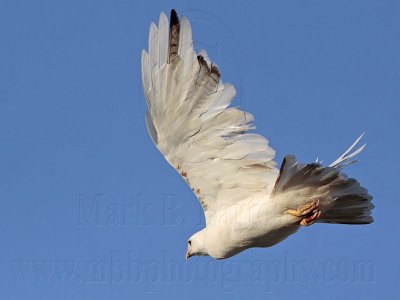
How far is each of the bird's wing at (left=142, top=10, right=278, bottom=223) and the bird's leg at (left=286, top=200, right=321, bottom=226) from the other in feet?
1.92

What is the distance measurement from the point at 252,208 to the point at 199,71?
1.70 m

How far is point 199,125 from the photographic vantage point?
35.8 feet

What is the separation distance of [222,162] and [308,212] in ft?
3.94

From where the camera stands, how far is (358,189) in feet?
35.3

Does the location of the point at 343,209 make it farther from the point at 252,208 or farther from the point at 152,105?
the point at 152,105

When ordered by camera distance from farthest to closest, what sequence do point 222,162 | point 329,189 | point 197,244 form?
point 197,244, point 222,162, point 329,189

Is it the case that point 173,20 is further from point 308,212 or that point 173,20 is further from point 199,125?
point 308,212

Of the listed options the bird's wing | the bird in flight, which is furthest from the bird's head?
the bird's wing

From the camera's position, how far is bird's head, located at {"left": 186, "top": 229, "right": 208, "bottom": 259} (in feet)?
37.5

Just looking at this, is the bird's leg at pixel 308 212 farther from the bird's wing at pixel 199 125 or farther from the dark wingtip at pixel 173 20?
the dark wingtip at pixel 173 20

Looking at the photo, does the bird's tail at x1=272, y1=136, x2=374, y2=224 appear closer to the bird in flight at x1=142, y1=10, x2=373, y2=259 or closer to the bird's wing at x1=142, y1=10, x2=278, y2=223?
the bird in flight at x1=142, y1=10, x2=373, y2=259

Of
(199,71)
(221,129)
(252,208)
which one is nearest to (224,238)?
(252,208)

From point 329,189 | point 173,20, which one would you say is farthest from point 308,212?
point 173,20

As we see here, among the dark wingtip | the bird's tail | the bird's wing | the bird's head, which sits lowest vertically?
the bird's head
